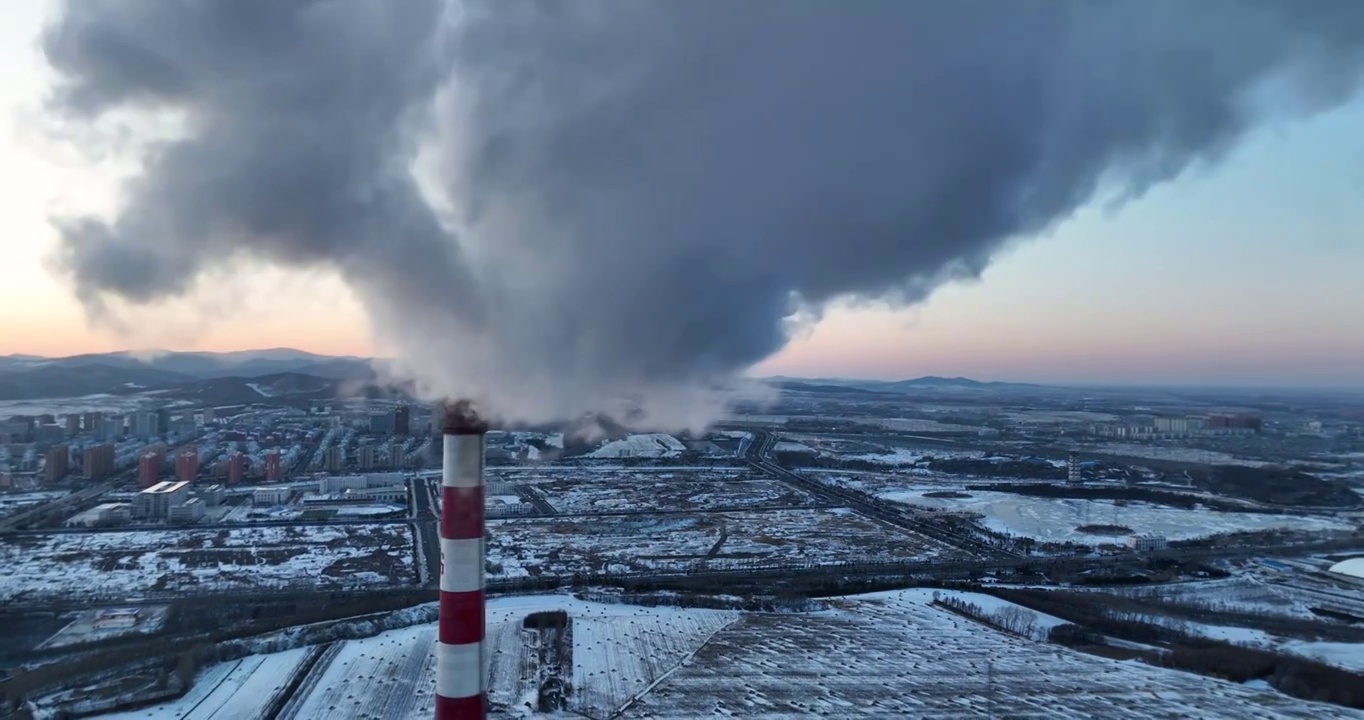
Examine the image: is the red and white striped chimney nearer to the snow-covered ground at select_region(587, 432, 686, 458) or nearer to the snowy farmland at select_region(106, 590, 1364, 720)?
the snowy farmland at select_region(106, 590, 1364, 720)

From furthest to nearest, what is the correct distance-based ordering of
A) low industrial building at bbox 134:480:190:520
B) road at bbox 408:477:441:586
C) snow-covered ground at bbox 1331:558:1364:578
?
low industrial building at bbox 134:480:190:520 → road at bbox 408:477:441:586 → snow-covered ground at bbox 1331:558:1364:578

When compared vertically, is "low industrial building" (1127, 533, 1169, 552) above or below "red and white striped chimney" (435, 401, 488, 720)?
below

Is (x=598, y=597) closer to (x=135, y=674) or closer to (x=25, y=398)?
(x=135, y=674)

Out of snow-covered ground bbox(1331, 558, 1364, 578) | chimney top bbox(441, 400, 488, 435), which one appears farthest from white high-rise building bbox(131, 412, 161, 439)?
snow-covered ground bbox(1331, 558, 1364, 578)

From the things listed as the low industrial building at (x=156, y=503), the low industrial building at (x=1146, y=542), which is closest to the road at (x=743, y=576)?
the low industrial building at (x=1146, y=542)

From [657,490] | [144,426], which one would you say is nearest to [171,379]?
[144,426]

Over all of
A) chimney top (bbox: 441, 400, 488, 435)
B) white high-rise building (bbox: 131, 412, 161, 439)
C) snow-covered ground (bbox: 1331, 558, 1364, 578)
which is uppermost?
chimney top (bbox: 441, 400, 488, 435)
